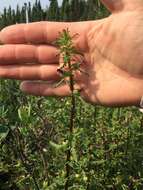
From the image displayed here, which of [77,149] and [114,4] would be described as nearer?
[77,149]

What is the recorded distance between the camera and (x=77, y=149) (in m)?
2.60

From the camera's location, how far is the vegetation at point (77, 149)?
8.11 ft

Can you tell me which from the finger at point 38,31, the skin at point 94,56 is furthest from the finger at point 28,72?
the finger at point 38,31

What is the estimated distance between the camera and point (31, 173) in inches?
103

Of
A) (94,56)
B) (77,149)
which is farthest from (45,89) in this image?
(77,149)

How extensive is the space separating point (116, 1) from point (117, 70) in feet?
1.24

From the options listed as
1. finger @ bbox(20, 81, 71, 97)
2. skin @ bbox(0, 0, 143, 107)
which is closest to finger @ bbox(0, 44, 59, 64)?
skin @ bbox(0, 0, 143, 107)

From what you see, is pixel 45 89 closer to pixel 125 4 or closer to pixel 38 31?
pixel 38 31

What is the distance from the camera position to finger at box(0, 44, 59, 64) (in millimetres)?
3041

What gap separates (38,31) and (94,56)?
361 mm

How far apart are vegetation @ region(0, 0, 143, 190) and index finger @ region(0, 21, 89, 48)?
38 centimetres

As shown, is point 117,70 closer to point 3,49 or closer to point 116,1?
point 116,1

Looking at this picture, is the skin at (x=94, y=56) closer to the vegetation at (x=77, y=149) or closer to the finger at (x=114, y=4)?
the finger at (x=114, y=4)

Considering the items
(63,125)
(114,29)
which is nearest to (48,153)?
(63,125)
